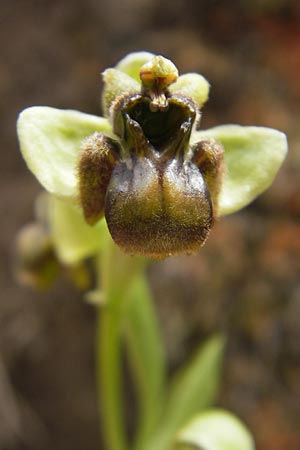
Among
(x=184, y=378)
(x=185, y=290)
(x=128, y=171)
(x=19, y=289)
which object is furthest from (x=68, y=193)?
(x=19, y=289)

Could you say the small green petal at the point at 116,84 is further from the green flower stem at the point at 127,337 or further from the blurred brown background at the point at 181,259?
the blurred brown background at the point at 181,259

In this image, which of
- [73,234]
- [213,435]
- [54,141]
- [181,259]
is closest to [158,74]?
[54,141]

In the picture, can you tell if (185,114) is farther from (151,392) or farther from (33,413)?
(33,413)

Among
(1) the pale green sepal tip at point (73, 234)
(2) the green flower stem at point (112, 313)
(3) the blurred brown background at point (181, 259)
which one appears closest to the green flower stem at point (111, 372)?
(2) the green flower stem at point (112, 313)

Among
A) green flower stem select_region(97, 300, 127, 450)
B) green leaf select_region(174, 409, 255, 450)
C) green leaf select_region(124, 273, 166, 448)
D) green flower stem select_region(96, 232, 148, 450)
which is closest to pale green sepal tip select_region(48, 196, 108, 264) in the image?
green flower stem select_region(96, 232, 148, 450)

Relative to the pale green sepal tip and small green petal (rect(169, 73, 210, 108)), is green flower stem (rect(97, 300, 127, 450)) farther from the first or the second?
small green petal (rect(169, 73, 210, 108))

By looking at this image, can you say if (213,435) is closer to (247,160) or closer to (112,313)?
(112,313)

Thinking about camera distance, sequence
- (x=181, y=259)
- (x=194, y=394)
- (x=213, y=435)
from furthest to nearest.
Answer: (x=181, y=259) → (x=194, y=394) → (x=213, y=435)

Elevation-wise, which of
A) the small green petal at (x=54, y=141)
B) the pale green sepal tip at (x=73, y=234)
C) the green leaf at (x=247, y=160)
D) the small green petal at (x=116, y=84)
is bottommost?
the pale green sepal tip at (x=73, y=234)
